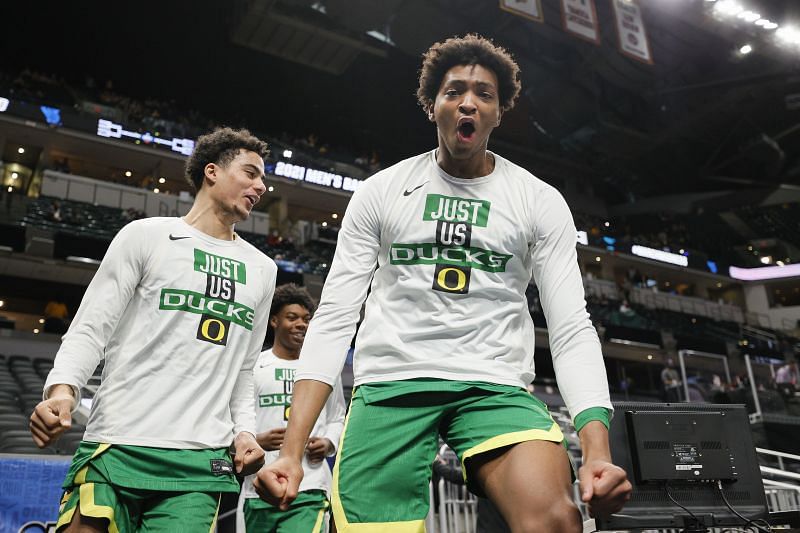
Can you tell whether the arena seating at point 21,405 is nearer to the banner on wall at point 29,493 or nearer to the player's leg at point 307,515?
the banner on wall at point 29,493

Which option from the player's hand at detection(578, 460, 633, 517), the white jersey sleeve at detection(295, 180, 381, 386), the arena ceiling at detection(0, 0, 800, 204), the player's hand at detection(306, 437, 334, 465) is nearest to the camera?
the player's hand at detection(578, 460, 633, 517)

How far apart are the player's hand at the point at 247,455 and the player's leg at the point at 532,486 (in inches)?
37.2

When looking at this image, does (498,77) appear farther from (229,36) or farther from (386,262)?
(229,36)

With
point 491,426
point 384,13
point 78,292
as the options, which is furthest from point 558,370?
point 384,13

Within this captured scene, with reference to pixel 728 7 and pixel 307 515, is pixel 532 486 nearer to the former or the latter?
pixel 307 515

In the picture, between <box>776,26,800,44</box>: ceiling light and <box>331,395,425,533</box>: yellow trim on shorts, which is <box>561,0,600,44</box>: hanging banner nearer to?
<box>776,26,800,44</box>: ceiling light

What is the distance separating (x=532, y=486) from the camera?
1532mm

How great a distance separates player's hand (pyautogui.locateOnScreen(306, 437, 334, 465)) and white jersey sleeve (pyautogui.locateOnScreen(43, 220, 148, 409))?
65.3 inches

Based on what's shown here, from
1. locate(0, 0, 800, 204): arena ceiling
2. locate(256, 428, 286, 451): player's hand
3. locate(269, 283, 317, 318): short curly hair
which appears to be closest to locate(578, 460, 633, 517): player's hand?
locate(256, 428, 286, 451): player's hand

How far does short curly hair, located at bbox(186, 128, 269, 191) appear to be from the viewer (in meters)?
3.05

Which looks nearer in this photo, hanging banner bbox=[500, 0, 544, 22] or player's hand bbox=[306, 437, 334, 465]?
player's hand bbox=[306, 437, 334, 465]

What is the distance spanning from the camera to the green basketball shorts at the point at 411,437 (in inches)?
64.3

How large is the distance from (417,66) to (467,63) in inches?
1047

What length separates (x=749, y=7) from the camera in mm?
22172
